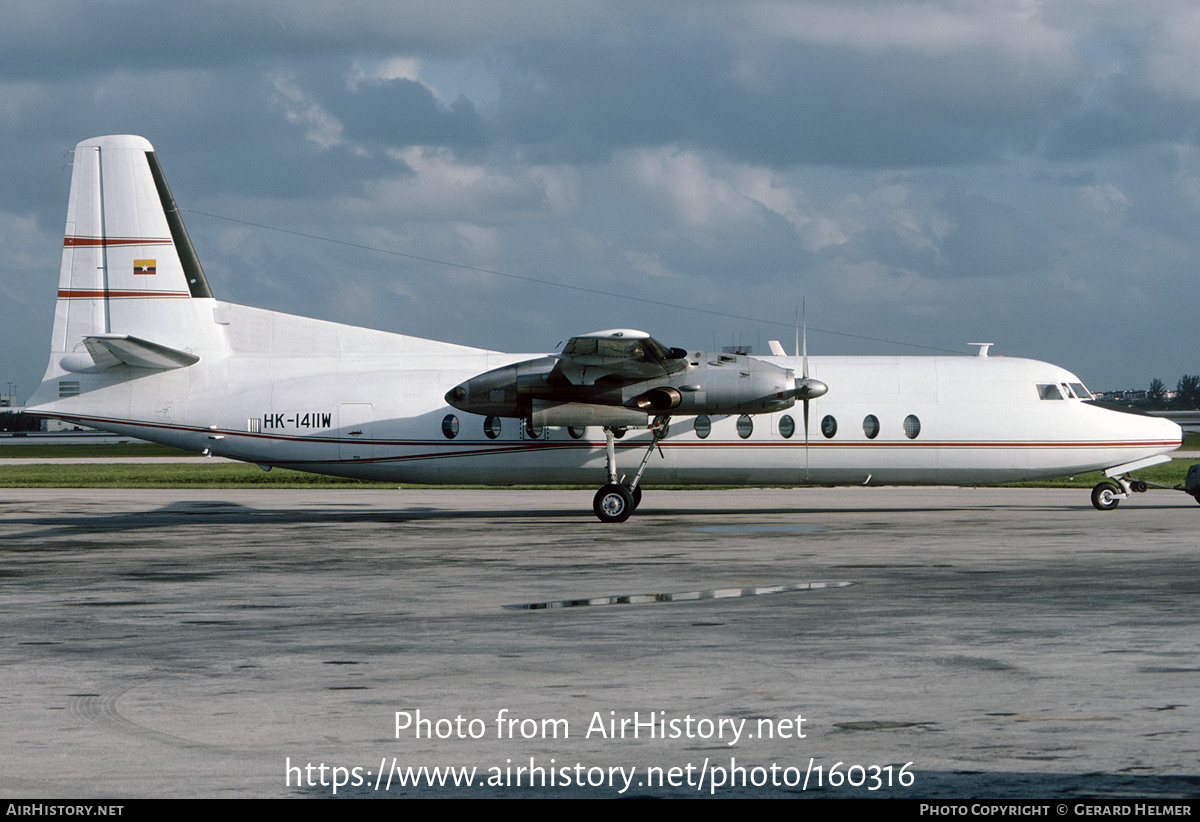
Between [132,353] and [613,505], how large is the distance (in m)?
10.4

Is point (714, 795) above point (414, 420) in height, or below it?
below

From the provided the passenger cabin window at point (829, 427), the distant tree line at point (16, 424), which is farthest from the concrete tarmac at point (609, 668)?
the distant tree line at point (16, 424)

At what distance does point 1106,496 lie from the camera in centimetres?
2653

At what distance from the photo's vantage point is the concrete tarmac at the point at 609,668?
21.4 feet

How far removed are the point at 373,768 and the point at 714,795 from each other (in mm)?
1923

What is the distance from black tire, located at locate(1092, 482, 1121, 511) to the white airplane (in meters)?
0.75

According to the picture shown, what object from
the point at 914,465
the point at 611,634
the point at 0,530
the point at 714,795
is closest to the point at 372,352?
the point at 0,530

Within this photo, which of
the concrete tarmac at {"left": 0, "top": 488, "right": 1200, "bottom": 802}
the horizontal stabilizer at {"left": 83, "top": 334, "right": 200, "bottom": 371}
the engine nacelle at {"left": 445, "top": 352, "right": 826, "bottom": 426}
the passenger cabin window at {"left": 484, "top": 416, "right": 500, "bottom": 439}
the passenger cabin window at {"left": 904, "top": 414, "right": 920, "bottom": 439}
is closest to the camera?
the concrete tarmac at {"left": 0, "top": 488, "right": 1200, "bottom": 802}

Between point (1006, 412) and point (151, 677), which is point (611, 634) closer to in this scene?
point (151, 677)

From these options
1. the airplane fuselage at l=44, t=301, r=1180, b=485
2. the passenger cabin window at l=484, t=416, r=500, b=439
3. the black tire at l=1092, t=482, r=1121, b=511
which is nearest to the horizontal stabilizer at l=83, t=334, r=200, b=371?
the airplane fuselage at l=44, t=301, r=1180, b=485

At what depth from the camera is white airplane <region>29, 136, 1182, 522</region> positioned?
25.3 meters

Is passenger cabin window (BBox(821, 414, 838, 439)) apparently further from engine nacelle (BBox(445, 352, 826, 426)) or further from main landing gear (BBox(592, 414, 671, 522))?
main landing gear (BBox(592, 414, 671, 522))

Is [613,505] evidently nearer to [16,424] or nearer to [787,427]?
[787,427]

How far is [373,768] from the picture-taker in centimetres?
662
